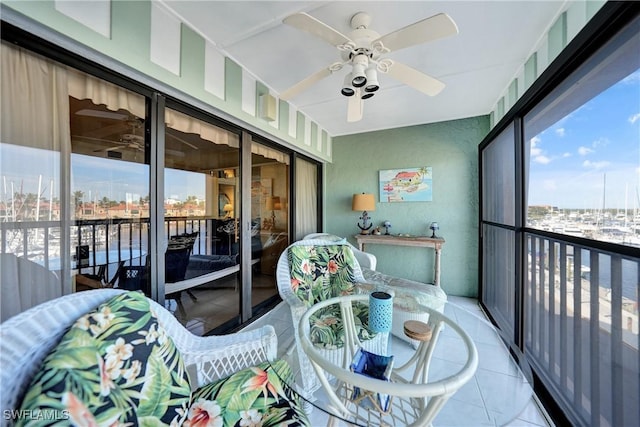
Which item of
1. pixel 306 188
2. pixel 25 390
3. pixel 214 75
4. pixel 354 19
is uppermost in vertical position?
pixel 354 19

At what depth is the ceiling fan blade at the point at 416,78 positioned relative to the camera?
1577 mm

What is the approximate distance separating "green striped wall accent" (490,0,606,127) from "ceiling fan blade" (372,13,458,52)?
0.84 metres

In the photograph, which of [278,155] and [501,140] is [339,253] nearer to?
[278,155]

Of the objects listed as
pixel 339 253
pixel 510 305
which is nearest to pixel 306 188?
pixel 339 253

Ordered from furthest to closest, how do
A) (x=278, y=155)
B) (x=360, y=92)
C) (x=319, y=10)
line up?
(x=278, y=155)
(x=360, y=92)
(x=319, y=10)

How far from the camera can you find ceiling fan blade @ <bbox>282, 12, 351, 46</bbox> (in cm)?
Result: 123

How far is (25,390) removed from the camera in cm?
70

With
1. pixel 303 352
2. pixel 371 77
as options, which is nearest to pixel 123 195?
pixel 303 352

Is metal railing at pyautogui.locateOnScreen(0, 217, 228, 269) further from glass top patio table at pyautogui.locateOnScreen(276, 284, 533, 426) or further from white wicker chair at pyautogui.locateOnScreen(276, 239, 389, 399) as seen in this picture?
glass top patio table at pyautogui.locateOnScreen(276, 284, 533, 426)

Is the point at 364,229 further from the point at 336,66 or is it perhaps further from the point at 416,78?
the point at 336,66

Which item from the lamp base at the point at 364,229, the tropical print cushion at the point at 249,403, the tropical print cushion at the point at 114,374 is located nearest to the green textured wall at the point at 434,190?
the lamp base at the point at 364,229

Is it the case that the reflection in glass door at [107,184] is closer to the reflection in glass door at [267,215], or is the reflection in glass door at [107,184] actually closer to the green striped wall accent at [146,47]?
the green striped wall accent at [146,47]

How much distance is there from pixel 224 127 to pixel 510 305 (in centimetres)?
336

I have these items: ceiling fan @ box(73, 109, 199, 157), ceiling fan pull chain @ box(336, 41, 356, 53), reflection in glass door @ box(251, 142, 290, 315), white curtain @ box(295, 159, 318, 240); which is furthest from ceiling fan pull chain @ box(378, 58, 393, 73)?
white curtain @ box(295, 159, 318, 240)
